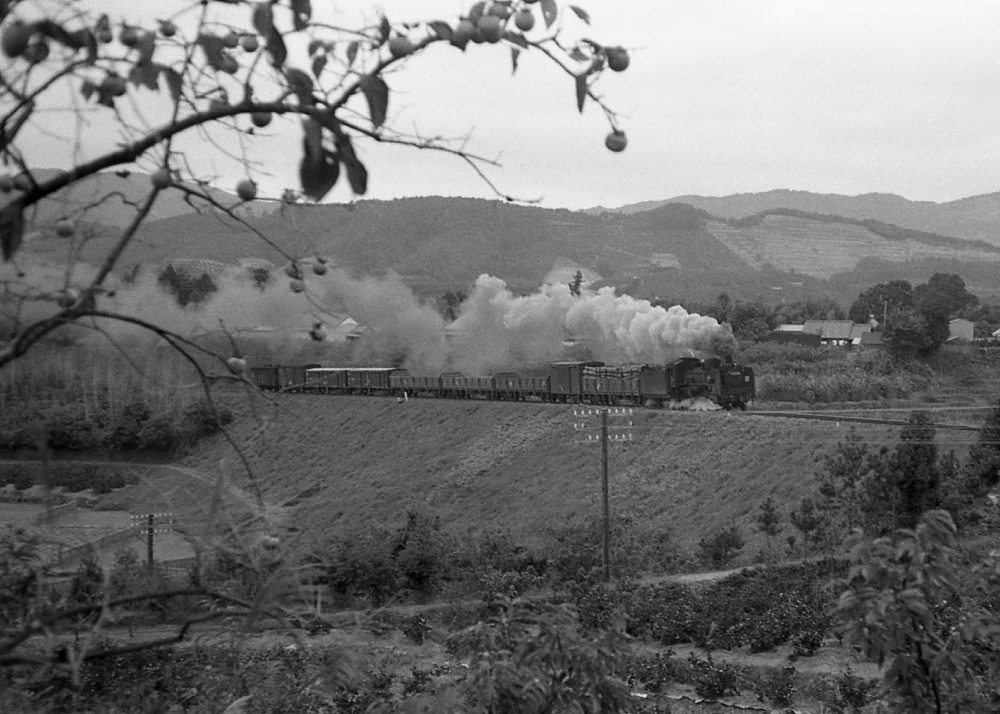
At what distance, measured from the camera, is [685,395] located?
37625 mm

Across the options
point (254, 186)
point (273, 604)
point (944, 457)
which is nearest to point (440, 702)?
point (273, 604)

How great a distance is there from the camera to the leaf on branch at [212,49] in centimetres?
250

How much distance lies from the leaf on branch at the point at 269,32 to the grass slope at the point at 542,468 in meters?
23.3

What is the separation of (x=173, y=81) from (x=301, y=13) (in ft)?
1.23

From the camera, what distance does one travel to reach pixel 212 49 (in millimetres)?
2510

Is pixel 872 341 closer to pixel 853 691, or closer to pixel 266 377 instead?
pixel 266 377

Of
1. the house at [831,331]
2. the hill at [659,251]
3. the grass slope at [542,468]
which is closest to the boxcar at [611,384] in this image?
the grass slope at [542,468]

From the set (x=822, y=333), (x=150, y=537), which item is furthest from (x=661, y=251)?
(x=150, y=537)

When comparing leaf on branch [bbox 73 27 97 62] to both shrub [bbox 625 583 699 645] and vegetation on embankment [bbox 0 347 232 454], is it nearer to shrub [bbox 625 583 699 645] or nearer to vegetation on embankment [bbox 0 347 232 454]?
vegetation on embankment [bbox 0 347 232 454]

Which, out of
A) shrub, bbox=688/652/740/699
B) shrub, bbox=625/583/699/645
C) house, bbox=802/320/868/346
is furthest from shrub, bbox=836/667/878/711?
house, bbox=802/320/868/346

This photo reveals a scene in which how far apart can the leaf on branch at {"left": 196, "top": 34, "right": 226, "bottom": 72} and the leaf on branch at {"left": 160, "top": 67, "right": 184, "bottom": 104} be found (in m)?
0.09

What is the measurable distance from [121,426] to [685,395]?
72.4 feet

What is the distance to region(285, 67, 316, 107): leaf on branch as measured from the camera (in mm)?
2412

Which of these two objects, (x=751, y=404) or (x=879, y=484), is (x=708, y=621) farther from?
(x=751, y=404)
